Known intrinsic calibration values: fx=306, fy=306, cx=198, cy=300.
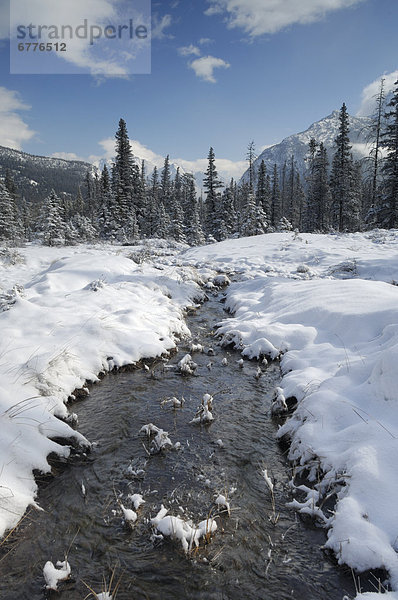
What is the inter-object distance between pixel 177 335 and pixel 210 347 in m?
1.15

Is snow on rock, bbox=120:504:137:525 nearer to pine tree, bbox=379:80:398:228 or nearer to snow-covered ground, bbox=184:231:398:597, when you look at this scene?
snow-covered ground, bbox=184:231:398:597

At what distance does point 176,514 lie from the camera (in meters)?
3.54

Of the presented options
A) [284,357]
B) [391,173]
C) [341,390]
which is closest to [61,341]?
[284,357]

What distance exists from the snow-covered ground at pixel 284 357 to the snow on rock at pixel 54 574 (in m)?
0.75

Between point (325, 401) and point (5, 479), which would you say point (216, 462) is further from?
point (5, 479)

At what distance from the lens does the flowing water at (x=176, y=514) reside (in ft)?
9.27

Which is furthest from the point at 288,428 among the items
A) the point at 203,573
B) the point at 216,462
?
the point at 203,573

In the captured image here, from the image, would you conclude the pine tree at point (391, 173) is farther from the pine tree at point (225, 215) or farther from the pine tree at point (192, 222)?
the pine tree at point (192, 222)

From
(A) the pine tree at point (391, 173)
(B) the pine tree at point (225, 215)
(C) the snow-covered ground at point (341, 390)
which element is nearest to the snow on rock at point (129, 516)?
(C) the snow-covered ground at point (341, 390)

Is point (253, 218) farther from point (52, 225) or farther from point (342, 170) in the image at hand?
point (52, 225)

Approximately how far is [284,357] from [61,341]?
505 centimetres

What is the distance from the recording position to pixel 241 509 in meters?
3.62

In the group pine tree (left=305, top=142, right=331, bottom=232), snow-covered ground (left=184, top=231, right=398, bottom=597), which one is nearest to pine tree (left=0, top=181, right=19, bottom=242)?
snow-covered ground (left=184, top=231, right=398, bottom=597)

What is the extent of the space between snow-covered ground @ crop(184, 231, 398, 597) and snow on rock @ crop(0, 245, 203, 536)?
8.54 feet
